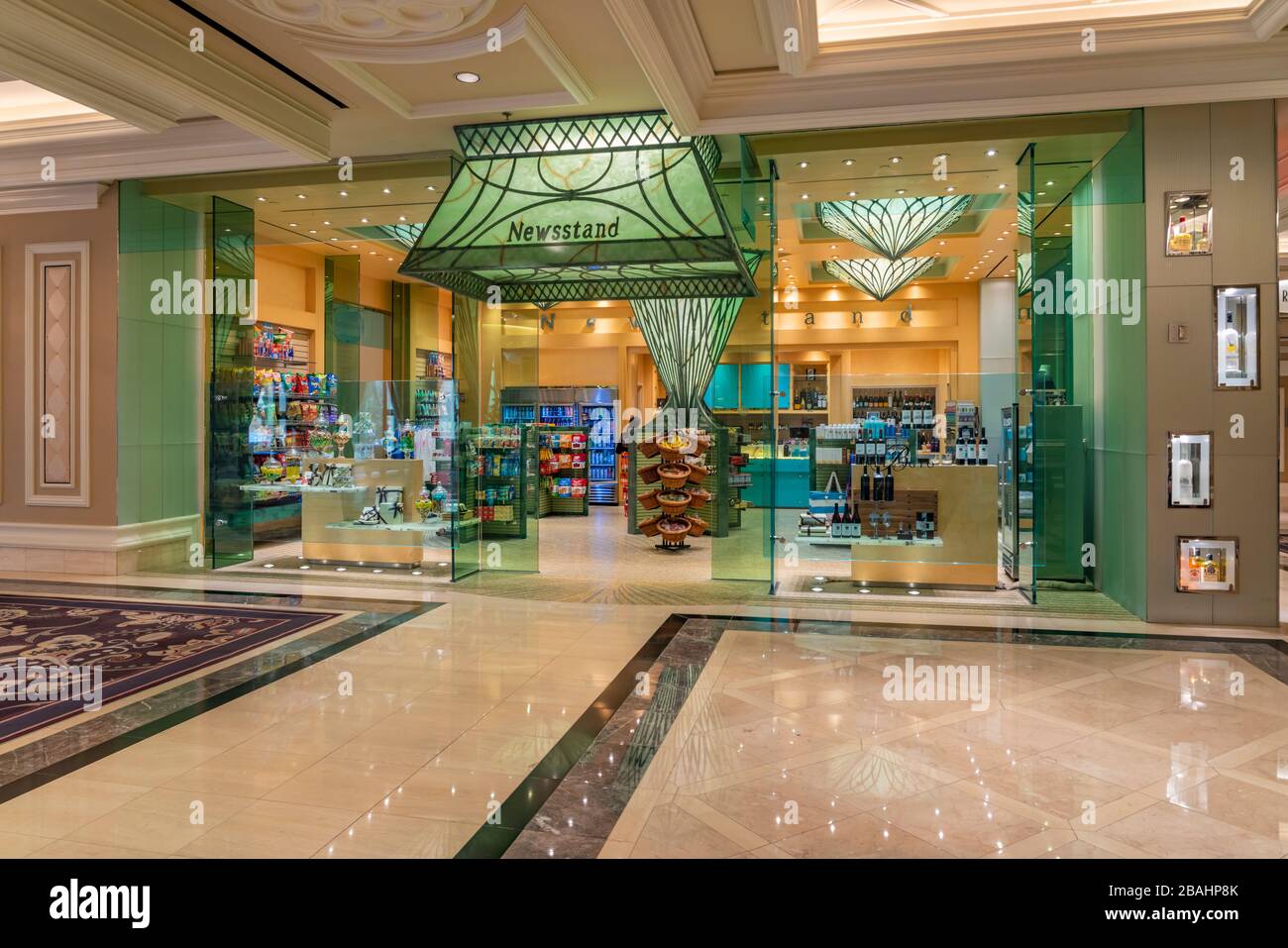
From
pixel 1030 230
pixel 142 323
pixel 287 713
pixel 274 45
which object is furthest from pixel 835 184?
pixel 142 323

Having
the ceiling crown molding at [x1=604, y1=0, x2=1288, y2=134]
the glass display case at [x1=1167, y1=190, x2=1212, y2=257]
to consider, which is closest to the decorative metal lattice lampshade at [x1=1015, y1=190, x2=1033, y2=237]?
the ceiling crown molding at [x1=604, y1=0, x2=1288, y2=134]

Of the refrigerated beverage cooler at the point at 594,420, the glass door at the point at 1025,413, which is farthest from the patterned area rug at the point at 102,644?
the refrigerated beverage cooler at the point at 594,420

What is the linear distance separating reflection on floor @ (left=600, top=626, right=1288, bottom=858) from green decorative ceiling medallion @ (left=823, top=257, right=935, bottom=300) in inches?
304

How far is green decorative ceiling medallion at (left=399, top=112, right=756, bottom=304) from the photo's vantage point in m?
6.14

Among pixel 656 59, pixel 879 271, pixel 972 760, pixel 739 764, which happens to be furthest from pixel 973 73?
pixel 879 271

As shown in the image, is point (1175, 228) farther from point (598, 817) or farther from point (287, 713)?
point (287, 713)

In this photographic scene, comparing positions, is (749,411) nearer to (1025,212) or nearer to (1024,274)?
(1024,274)

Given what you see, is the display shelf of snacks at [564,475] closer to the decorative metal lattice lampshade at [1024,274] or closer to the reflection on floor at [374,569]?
the reflection on floor at [374,569]

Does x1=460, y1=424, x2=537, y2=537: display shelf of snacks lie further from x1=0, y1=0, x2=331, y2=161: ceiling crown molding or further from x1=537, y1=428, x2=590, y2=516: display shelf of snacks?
x1=537, y1=428, x2=590, y2=516: display shelf of snacks

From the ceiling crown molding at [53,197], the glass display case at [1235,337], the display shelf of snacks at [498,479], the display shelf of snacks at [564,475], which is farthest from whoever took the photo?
the display shelf of snacks at [564,475]

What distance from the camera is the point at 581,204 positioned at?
641 centimetres

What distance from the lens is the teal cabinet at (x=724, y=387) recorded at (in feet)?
26.1

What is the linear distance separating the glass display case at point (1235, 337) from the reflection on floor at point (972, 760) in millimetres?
1931
